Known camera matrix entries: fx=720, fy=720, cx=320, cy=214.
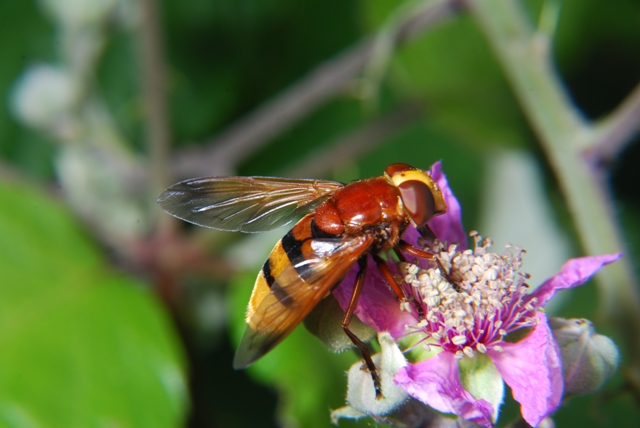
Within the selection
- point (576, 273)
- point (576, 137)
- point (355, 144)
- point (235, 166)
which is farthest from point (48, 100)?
point (576, 273)

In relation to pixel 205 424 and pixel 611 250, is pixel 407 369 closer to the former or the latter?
pixel 611 250

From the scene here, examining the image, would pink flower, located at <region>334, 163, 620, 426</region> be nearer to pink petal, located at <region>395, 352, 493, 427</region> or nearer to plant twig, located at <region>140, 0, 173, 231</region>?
pink petal, located at <region>395, 352, 493, 427</region>

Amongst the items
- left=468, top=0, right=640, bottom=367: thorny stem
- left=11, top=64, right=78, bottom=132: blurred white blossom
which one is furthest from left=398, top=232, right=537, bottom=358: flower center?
left=11, top=64, right=78, bottom=132: blurred white blossom

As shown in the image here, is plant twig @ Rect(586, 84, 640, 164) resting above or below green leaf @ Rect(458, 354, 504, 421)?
above

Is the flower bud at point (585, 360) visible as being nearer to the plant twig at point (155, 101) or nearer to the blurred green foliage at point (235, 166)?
the blurred green foliage at point (235, 166)

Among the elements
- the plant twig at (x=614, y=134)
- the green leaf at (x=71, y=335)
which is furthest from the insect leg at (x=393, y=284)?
the green leaf at (x=71, y=335)

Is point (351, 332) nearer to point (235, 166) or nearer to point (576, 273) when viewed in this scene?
point (576, 273)
